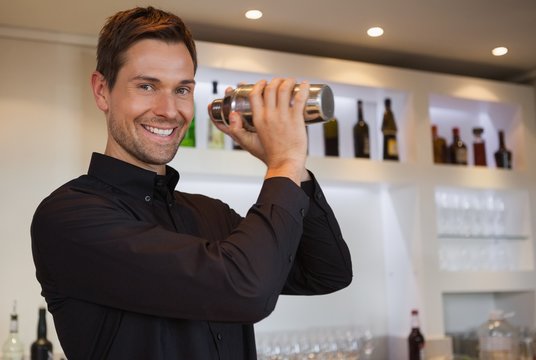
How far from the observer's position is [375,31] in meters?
2.98

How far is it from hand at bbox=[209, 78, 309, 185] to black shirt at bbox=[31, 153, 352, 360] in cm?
3

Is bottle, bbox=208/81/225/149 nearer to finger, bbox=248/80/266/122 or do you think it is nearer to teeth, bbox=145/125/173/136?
teeth, bbox=145/125/173/136

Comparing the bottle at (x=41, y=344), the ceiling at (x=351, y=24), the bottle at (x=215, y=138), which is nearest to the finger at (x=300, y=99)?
the ceiling at (x=351, y=24)

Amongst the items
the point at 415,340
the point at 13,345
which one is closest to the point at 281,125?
the point at 13,345

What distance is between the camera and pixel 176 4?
8.63 ft

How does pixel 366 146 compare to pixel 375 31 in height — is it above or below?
below

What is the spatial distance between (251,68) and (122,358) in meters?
2.08

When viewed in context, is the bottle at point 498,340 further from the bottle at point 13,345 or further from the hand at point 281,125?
the hand at point 281,125

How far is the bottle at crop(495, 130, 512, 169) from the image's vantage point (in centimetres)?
358

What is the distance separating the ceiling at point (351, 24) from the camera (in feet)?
8.68

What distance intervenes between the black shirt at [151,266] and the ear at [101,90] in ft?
0.29

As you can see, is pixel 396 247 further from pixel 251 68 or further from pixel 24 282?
pixel 24 282

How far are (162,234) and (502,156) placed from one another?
3.04 meters

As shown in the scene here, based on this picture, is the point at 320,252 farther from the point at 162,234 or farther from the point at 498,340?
the point at 498,340
